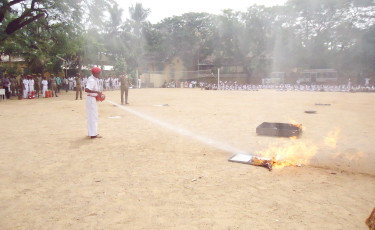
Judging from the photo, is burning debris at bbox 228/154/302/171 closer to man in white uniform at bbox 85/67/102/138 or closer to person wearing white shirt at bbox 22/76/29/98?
man in white uniform at bbox 85/67/102/138

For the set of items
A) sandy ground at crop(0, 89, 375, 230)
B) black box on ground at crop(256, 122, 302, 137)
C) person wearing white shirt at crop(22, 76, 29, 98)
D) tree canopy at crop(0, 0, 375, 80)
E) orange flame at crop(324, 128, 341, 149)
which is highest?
tree canopy at crop(0, 0, 375, 80)

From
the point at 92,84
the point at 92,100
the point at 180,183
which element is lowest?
the point at 180,183

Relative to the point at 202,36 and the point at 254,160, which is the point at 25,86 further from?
the point at 202,36

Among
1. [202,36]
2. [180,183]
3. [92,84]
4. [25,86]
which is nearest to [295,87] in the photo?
[202,36]

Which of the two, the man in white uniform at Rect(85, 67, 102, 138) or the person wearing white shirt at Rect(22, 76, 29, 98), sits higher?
the person wearing white shirt at Rect(22, 76, 29, 98)

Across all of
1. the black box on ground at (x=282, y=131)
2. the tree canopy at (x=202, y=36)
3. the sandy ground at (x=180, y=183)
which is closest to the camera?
the sandy ground at (x=180, y=183)

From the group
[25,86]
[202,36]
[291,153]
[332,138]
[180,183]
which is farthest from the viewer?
[202,36]

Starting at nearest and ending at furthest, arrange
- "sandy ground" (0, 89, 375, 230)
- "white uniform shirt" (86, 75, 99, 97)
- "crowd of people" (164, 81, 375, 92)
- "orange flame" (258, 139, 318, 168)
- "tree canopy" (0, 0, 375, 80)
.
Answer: "sandy ground" (0, 89, 375, 230) < "orange flame" (258, 139, 318, 168) < "white uniform shirt" (86, 75, 99, 97) < "tree canopy" (0, 0, 375, 80) < "crowd of people" (164, 81, 375, 92)

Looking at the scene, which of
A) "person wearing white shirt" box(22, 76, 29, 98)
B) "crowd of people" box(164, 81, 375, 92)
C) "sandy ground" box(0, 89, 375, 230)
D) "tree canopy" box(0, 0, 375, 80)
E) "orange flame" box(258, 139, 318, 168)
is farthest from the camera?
"crowd of people" box(164, 81, 375, 92)

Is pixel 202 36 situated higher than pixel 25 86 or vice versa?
pixel 202 36

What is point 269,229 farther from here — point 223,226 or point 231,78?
point 231,78

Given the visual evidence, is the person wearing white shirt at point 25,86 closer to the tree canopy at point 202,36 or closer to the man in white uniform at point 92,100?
the tree canopy at point 202,36

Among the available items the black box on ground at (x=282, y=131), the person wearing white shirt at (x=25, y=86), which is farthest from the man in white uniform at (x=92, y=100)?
the person wearing white shirt at (x=25, y=86)

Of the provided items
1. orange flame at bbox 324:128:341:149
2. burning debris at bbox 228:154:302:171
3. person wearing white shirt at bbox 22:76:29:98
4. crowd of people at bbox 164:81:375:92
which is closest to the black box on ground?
orange flame at bbox 324:128:341:149
